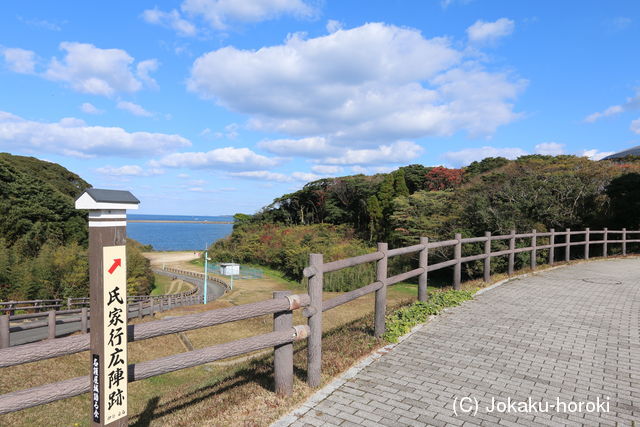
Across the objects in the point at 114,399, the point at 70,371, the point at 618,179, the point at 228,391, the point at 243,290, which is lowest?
the point at 243,290

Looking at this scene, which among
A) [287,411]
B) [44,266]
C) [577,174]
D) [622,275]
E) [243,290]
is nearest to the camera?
[287,411]

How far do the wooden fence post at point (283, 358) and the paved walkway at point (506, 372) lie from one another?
39cm

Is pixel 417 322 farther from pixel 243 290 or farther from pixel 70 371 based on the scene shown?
pixel 243 290

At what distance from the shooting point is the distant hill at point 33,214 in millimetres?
31219

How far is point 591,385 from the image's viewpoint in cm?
405

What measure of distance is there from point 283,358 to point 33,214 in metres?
38.8

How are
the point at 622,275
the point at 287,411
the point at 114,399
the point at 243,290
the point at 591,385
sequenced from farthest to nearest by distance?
the point at 243,290
the point at 622,275
the point at 591,385
the point at 287,411
the point at 114,399

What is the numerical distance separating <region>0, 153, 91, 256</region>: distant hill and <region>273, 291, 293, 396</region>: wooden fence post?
3340 centimetres

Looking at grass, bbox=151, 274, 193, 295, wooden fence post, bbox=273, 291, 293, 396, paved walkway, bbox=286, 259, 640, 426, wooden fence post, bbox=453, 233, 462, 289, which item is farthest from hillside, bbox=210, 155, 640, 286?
wooden fence post, bbox=273, 291, 293, 396

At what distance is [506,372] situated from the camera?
4.38m

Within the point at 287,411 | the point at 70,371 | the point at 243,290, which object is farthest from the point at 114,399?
the point at 243,290

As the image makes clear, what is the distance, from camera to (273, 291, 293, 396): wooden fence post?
372 centimetres

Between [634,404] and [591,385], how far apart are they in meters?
0.42

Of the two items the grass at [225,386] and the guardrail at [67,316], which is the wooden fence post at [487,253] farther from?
the guardrail at [67,316]
